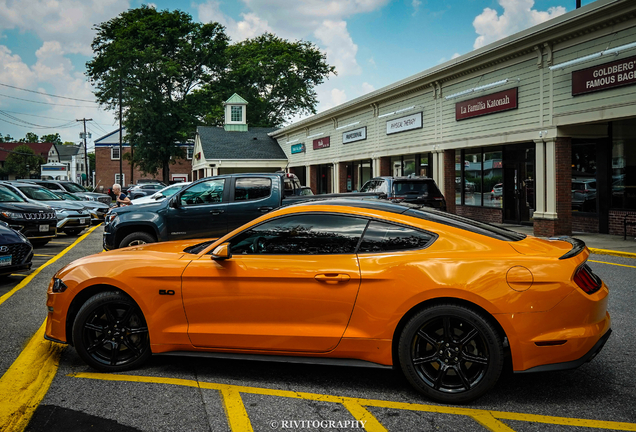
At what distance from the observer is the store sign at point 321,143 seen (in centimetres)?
3362

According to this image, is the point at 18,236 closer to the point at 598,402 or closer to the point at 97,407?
the point at 97,407

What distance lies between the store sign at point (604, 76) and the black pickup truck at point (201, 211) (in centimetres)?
737

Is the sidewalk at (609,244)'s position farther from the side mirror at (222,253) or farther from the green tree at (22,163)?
the green tree at (22,163)

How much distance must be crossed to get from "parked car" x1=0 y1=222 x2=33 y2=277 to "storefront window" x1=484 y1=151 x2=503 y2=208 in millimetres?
16062

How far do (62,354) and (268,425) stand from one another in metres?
2.59

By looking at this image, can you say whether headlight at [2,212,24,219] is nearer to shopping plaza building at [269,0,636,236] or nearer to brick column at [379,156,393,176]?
shopping plaza building at [269,0,636,236]

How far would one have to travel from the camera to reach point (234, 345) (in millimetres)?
4352

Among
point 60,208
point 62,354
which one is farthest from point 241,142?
point 62,354

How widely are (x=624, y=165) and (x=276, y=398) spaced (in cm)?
1477

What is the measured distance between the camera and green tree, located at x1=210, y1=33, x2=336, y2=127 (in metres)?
61.9

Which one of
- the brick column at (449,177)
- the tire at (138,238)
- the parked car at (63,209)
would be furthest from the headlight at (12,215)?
the brick column at (449,177)

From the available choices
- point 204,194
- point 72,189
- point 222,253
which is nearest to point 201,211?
point 204,194

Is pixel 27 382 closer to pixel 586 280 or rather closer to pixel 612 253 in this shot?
pixel 586 280

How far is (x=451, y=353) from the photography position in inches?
154
